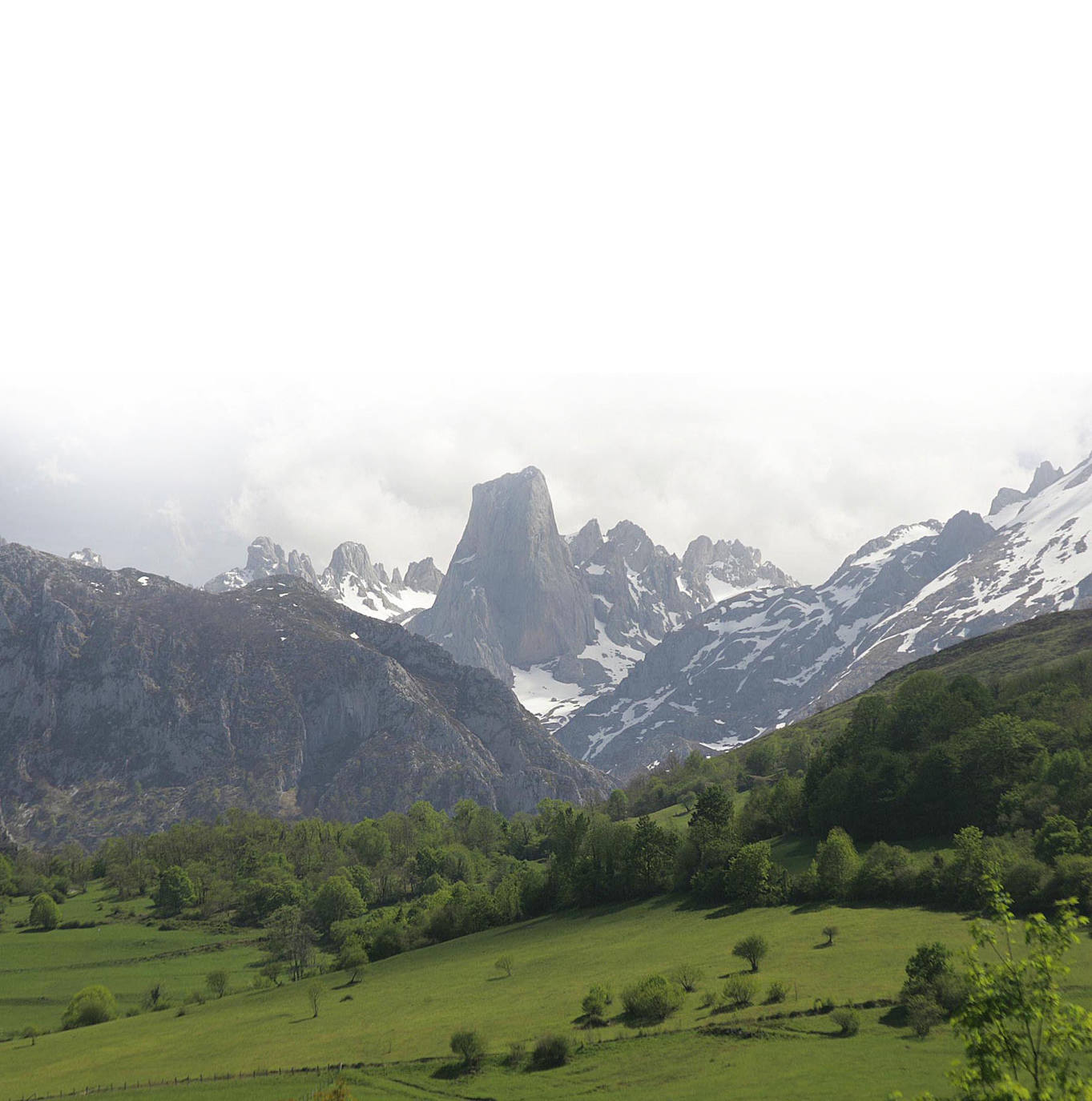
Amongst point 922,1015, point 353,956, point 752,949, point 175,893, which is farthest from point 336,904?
point 922,1015

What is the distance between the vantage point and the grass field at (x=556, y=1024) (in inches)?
2394

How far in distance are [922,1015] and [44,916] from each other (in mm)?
168770

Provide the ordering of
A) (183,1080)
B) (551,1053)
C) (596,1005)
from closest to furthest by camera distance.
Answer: (551,1053), (596,1005), (183,1080)

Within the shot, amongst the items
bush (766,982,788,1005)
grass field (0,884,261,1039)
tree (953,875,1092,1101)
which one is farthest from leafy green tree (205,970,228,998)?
tree (953,875,1092,1101)

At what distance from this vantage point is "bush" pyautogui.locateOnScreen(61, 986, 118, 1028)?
371ft

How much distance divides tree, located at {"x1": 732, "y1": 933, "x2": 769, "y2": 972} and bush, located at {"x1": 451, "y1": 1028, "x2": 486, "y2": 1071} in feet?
89.5

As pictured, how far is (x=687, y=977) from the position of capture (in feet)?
263

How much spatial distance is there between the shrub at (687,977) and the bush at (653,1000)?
2.19 m

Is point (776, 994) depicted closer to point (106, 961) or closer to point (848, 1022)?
point (848, 1022)

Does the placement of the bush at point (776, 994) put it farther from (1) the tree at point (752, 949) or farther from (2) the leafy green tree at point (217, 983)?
(2) the leafy green tree at point (217, 983)

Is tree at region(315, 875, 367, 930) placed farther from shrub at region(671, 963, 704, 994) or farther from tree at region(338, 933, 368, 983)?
shrub at region(671, 963, 704, 994)

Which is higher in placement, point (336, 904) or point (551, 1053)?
point (551, 1053)

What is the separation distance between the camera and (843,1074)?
185 ft

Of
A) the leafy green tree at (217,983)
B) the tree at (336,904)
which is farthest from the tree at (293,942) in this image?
the leafy green tree at (217,983)
